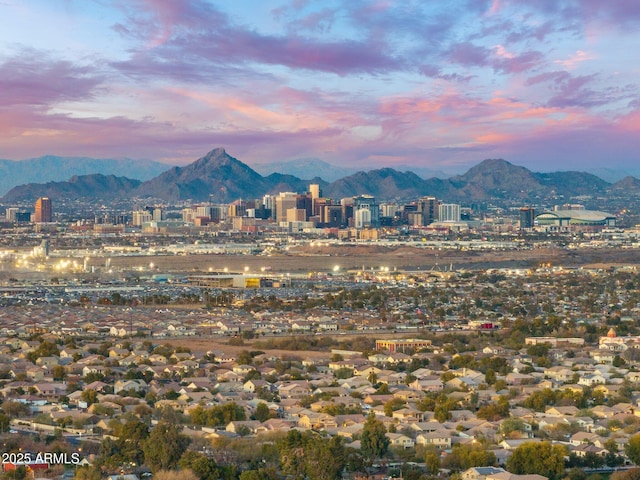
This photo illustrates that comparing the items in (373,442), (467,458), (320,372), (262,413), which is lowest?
(320,372)

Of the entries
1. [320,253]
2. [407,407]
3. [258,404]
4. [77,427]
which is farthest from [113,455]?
[320,253]

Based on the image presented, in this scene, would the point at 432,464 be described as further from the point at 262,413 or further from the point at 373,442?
the point at 262,413

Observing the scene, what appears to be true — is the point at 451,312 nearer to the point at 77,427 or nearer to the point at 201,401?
the point at 201,401

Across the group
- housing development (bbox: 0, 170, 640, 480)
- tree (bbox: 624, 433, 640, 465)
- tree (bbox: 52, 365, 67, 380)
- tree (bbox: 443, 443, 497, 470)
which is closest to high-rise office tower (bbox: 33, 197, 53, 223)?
housing development (bbox: 0, 170, 640, 480)

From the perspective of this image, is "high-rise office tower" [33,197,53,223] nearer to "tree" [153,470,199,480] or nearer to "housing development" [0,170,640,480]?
"housing development" [0,170,640,480]

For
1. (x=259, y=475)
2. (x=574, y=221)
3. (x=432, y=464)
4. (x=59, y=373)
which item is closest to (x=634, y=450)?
(x=432, y=464)

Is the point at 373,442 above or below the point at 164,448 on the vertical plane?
below
